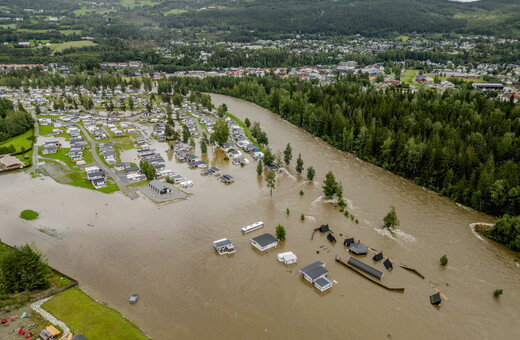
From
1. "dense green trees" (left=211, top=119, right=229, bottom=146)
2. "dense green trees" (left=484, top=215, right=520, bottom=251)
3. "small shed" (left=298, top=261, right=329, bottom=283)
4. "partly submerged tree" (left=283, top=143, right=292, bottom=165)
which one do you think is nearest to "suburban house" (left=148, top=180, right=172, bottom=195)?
"dense green trees" (left=211, top=119, right=229, bottom=146)

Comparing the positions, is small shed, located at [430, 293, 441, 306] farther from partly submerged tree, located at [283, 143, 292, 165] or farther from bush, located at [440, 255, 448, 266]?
partly submerged tree, located at [283, 143, 292, 165]

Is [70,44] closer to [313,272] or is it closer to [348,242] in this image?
[348,242]

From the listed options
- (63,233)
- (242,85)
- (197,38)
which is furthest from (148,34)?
(63,233)

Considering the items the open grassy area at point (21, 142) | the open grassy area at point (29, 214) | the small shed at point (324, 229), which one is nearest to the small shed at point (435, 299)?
the small shed at point (324, 229)

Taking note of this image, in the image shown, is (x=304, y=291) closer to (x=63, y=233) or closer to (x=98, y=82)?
(x=63, y=233)

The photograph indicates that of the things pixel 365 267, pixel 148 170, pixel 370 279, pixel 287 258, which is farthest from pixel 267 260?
pixel 148 170

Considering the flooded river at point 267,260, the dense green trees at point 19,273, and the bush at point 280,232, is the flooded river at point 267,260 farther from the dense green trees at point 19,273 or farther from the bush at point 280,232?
the dense green trees at point 19,273
